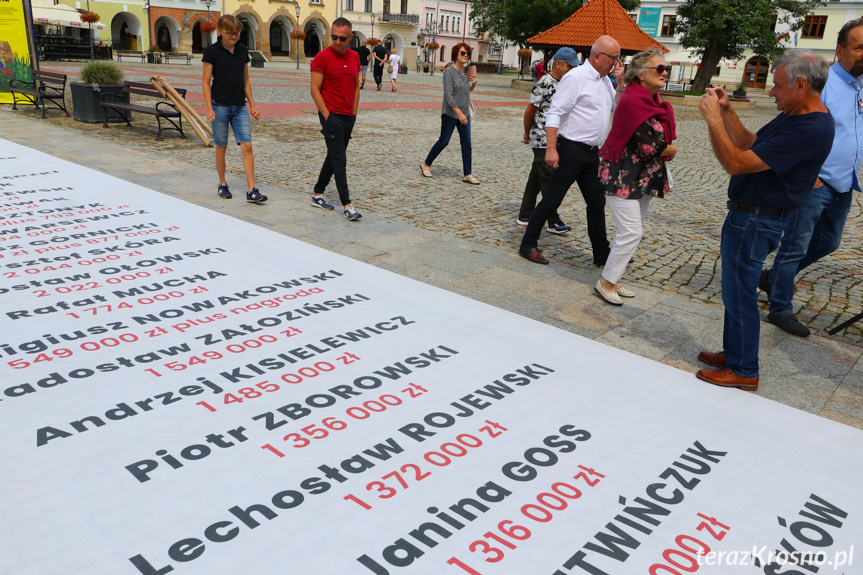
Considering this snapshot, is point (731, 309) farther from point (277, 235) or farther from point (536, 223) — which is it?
point (277, 235)

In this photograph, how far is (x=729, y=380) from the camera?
361 centimetres

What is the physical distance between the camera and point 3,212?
5977 mm

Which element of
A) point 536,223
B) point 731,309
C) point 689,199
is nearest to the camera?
point 731,309

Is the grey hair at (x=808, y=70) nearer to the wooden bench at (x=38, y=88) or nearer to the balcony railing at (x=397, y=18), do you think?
the wooden bench at (x=38, y=88)

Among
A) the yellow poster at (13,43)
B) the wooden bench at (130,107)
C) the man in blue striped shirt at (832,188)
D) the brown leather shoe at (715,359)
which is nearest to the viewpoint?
the brown leather shoe at (715,359)

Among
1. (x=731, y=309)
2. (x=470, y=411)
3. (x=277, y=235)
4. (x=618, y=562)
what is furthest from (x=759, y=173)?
(x=277, y=235)

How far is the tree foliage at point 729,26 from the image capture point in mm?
31578

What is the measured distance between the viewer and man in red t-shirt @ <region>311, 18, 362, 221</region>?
6.41 meters

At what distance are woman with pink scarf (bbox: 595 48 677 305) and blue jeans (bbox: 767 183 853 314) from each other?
881 mm

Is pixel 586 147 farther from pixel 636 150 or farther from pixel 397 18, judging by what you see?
pixel 397 18

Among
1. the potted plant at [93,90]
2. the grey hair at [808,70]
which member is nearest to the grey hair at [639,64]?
the grey hair at [808,70]

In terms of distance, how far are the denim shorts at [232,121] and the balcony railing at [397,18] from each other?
6239 cm

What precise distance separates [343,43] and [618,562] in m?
5.45

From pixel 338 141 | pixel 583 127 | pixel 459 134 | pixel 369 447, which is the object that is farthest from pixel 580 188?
pixel 459 134
